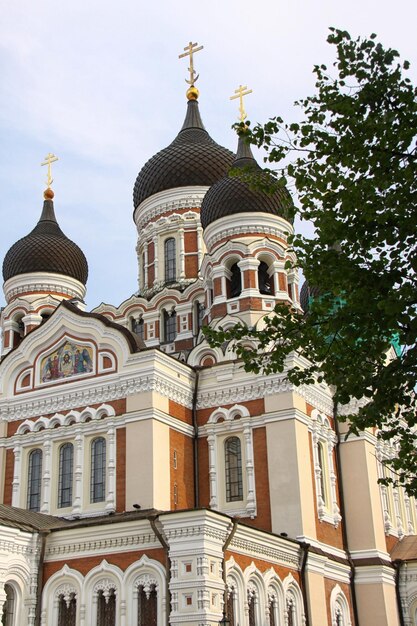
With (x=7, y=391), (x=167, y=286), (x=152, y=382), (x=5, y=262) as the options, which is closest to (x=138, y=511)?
(x=152, y=382)

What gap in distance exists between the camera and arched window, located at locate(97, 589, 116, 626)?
14.4m

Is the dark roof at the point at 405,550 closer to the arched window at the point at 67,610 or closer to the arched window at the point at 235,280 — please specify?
the arched window at the point at 235,280

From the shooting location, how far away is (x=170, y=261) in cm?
2502

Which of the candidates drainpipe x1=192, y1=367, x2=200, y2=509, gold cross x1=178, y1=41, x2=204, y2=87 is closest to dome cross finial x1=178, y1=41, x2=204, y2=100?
gold cross x1=178, y1=41, x2=204, y2=87

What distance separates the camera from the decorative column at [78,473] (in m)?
17.4

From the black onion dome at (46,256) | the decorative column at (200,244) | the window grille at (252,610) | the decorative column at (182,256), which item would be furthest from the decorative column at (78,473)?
the decorative column at (200,244)

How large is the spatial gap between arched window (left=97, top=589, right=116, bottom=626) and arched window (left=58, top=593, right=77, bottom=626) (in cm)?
48

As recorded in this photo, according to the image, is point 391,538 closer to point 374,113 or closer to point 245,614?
point 245,614

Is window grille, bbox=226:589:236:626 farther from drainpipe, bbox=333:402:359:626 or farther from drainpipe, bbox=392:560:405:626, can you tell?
drainpipe, bbox=392:560:405:626

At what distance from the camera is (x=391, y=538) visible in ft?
67.3

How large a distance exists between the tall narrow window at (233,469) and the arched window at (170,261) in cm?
721

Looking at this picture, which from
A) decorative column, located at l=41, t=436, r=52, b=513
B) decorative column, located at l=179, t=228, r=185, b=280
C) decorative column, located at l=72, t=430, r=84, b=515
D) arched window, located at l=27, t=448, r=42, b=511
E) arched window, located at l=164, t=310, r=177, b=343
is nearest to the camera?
decorative column, located at l=72, t=430, r=84, b=515

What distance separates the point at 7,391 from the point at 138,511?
4.76 m

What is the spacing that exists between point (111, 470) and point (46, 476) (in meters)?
1.62
